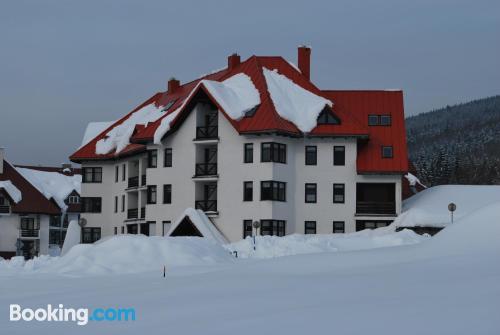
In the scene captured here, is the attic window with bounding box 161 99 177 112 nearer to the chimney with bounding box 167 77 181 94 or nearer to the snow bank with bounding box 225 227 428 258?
the chimney with bounding box 167 77 181 94

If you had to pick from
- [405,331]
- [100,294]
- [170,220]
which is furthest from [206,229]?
[405,331]

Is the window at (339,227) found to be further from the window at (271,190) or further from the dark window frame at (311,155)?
the dark window frame at (311,155)

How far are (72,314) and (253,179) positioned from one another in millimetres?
36821

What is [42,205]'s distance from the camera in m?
82.2

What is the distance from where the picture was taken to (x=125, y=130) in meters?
64.9

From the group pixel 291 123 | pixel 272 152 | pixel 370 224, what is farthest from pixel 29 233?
pixel 370 224

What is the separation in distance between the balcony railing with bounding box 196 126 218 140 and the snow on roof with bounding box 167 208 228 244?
491 centimetres

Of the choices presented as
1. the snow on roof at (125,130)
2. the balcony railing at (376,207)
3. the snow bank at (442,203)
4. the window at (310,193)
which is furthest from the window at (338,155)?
the snow on roof at (125,130)

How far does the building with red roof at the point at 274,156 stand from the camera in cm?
5309

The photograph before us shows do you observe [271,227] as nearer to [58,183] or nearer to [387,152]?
[387,152]

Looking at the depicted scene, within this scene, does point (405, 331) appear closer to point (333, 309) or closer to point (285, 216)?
point (333, 309)

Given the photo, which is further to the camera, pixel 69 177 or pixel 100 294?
pixel 69 177

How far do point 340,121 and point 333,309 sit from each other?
40.1 meters

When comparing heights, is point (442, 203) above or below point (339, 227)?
above
